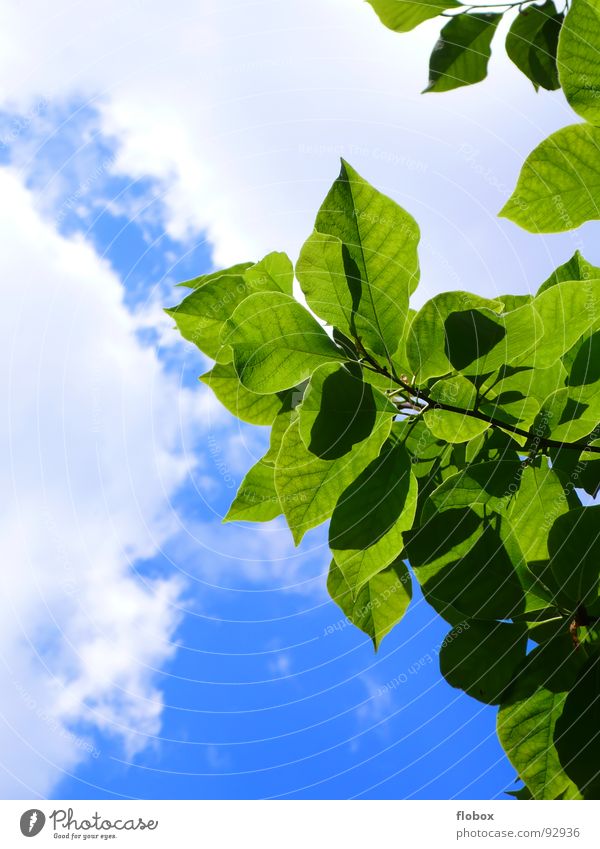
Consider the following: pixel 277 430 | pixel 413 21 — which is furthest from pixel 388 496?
pixel 413 21

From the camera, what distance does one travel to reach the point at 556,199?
938 millimetres

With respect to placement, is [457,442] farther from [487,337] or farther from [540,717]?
[540,717]

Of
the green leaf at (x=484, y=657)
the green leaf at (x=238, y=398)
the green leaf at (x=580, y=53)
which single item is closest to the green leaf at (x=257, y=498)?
the green leaf at (x=238, y=398)

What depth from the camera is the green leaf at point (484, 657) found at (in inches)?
36.3

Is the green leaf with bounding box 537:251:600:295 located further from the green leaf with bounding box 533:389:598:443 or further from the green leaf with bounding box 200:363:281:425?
the green leaf with bounding box 200:363:281:425

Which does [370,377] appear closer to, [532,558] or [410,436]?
[410,436]

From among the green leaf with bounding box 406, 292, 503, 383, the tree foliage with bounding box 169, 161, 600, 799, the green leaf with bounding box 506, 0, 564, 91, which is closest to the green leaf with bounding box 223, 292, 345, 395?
the tree foliage with bounding box 169, 161, 600, 799

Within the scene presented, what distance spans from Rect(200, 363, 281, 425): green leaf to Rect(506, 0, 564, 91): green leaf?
84cm

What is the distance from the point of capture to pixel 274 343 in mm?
857

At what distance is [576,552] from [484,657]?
208 millimetres

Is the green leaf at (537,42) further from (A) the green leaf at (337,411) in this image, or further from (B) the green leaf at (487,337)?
(A) the green leaf at (337,411)

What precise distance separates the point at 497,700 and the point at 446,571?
21 centimetres

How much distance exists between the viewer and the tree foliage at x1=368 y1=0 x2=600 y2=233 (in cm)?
84
